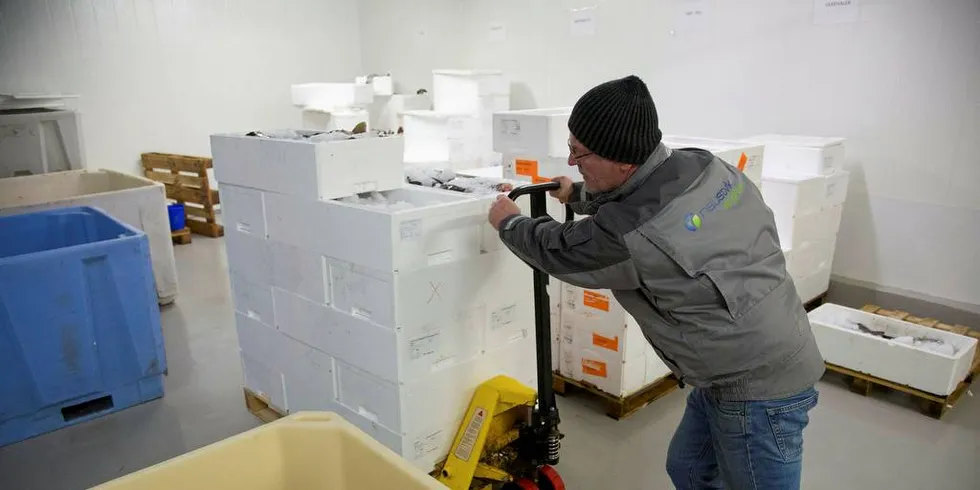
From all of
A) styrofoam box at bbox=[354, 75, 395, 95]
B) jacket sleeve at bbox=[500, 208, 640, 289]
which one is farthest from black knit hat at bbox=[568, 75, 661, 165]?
styrofoam box at bbox=[354, 75, 395, 95]

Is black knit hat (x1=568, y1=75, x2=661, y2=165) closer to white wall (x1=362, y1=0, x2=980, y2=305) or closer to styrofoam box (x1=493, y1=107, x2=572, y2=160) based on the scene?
styrofoam box (x1=493, y1=107, x2=572, y2=160)

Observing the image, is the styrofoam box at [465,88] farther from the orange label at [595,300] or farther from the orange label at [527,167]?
the orange label at [595,300]

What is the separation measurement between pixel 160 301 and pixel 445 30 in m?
4.56

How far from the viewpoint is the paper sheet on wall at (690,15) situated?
17.0 feet

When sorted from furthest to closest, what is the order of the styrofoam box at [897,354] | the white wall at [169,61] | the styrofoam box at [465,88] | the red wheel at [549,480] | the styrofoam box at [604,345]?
the white wall at [169,61] → the styrofoam box at [465,88] → the styrofoam box at [897,354] → the styrofoam box at [604,345] → the red wheel at [549,480]

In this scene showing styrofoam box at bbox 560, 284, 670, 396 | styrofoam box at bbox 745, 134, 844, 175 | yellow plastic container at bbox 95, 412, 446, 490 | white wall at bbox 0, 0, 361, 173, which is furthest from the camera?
white wall at bbox 0, 0, 361, 173

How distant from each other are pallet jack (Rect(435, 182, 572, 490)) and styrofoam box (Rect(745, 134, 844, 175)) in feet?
8.83

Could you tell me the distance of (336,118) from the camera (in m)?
6.79

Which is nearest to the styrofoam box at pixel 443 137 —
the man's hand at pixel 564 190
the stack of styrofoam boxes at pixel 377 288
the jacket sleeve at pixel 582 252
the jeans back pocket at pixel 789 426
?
the stack of styrofoam boxes at pixel 377 288

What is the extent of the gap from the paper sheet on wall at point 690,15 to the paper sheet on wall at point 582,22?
3.03 ft

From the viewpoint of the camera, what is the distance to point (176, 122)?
736 cm

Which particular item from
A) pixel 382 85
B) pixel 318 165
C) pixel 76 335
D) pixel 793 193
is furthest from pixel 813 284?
pixel 382 85

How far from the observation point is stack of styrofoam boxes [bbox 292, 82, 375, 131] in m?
6.74

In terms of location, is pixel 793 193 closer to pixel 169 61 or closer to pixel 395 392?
pixel 395 392
